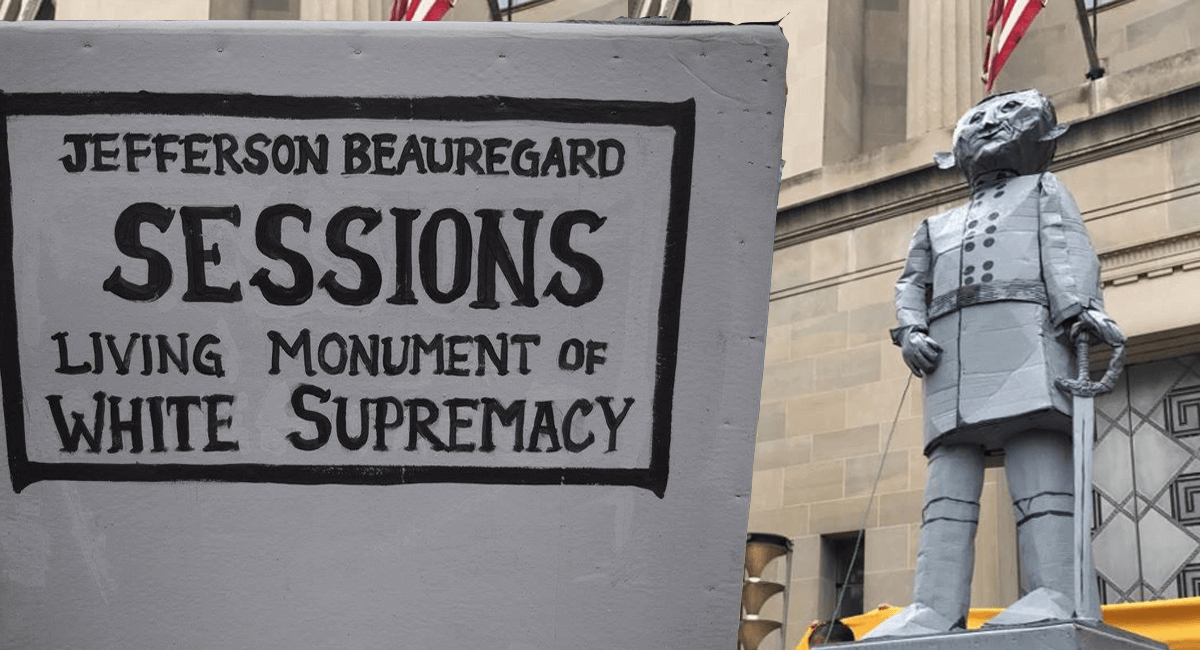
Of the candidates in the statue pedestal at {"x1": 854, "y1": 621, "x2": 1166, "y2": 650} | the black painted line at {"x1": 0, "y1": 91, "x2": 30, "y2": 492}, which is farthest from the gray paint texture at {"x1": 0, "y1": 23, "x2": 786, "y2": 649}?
the statue pedestal at {"x1": 854, "y1": 621, "x2": 1166, "y2": 650}

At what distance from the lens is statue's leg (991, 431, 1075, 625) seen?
325 inches

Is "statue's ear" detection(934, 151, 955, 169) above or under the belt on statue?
above

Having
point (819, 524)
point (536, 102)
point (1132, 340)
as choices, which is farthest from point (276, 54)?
point (819, 524)

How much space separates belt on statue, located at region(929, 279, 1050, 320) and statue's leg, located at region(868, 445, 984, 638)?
73 centimetres

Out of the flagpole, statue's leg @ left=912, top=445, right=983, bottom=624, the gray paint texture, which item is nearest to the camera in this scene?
the gray paint texture

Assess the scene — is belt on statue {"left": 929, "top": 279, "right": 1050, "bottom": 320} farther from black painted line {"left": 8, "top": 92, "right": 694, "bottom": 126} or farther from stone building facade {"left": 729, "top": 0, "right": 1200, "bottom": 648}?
black painted line {"left": 8, "top": 92, "right": 694, "bottom": 126}

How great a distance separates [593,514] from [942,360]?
19.4 ft

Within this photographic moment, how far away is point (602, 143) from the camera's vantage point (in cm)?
354

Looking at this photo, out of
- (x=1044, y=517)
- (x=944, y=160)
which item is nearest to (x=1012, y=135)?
(x=944, y=160)

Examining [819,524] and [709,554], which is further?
[819,524]

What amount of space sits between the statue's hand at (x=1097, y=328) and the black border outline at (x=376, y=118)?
5.46m

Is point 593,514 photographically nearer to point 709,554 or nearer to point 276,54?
point 709,554

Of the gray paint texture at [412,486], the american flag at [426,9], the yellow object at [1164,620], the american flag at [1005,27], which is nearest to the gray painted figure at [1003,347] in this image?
the yellow object at [1164,620]

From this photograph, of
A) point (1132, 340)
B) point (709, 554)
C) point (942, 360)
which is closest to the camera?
point (709, 554)
